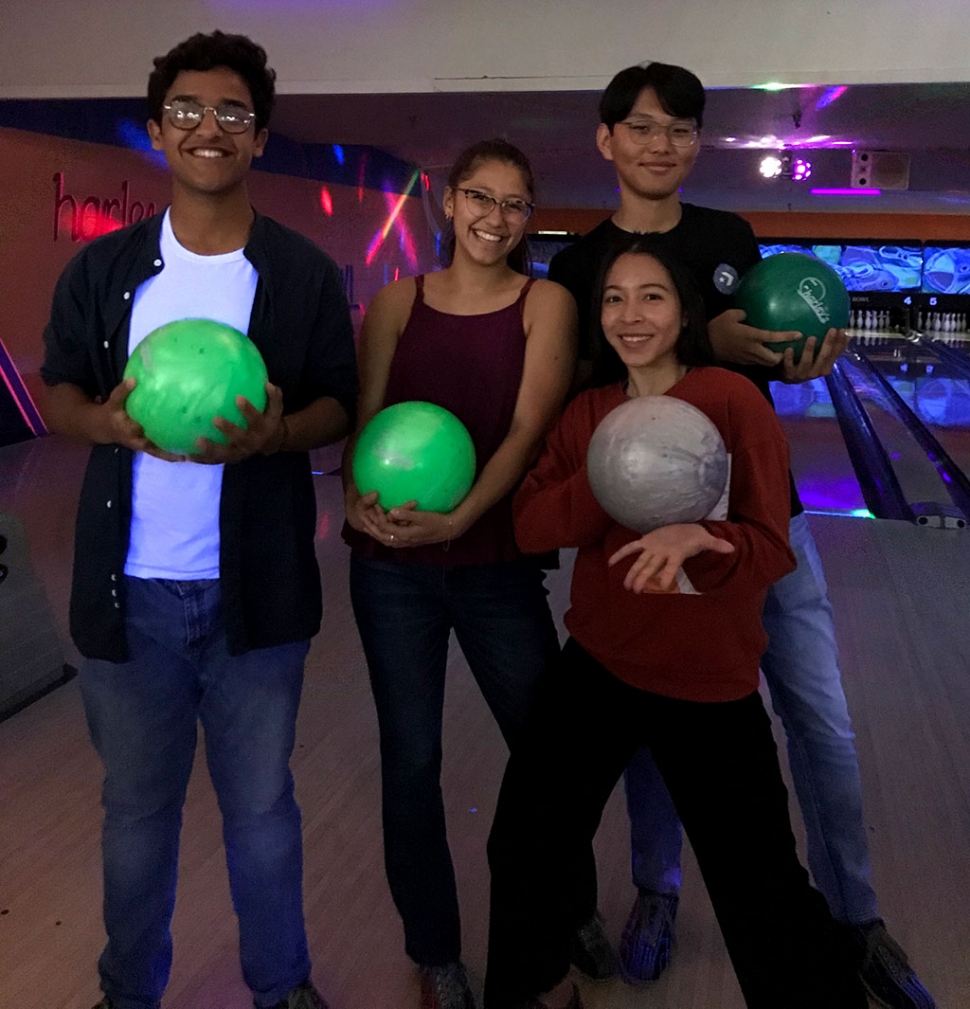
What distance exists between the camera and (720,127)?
5.97m

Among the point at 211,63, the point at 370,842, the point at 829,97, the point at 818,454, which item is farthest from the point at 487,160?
the point at 818,454

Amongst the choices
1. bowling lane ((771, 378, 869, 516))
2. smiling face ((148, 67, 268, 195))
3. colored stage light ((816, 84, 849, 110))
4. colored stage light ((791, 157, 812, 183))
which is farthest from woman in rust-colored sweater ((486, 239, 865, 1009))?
colored stage light ((791, 157, 812, 183))

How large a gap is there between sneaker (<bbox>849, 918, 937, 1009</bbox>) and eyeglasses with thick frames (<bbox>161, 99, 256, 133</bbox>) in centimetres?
143

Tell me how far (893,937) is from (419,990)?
2.54 ft

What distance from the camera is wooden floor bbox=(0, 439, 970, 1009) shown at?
154cm

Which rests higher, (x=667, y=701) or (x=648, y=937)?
(x=667, y=701)

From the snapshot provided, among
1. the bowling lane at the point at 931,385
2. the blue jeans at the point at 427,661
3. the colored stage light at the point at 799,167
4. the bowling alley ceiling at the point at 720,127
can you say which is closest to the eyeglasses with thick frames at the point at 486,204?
the blue jeans at the point at 427,661

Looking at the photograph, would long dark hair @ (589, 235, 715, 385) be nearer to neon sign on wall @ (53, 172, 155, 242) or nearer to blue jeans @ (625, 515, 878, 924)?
blue jeans @ (625, 515, 878, 924)

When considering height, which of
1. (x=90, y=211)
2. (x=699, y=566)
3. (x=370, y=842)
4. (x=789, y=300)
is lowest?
(x=370, y=842)

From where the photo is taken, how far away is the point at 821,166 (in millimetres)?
8266

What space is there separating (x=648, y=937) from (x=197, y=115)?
133cm

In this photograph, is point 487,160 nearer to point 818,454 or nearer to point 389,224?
point 818,454

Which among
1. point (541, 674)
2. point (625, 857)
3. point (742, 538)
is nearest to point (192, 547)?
point (541, 674)

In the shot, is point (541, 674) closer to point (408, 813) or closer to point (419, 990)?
point (408, 813)
